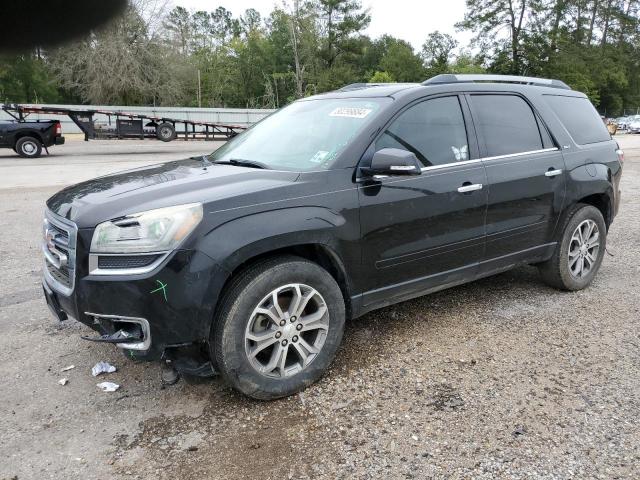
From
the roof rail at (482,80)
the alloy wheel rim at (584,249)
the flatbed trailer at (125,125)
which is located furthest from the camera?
the flatbed trailer at (125,125)

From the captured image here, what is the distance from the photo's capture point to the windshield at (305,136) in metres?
3.45

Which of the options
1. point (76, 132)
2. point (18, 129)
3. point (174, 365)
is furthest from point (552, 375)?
point (76, 132)

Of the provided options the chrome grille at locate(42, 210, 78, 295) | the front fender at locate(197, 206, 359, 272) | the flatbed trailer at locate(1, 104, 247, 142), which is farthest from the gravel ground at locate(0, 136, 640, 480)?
the flatbed trailer at locate(1, 104, 247, 142)

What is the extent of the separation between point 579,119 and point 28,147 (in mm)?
17219

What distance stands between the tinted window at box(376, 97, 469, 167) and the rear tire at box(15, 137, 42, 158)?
666 inches

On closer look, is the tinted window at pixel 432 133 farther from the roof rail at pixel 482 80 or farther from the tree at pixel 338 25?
the tree at pixel 338 25

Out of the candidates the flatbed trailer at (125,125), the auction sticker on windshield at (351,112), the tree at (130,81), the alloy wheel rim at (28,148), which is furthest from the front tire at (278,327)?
the tree at (130,81)

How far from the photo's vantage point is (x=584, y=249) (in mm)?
4797

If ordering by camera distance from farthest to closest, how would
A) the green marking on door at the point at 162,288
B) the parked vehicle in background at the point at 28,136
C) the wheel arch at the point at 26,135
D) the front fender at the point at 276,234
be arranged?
the wheel arch at the point at 26,135 → the parked vehicle in background at the point at 28,136 → the front fender at the point at 276,234 → the green marking on door at the point at 162,288

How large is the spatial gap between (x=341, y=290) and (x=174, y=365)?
109cm

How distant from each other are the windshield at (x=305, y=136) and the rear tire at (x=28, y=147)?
51.4 ft

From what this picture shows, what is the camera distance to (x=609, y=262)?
226 inches

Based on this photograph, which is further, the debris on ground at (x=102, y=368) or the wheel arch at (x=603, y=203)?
the wheel arch at (x=603, y=203)

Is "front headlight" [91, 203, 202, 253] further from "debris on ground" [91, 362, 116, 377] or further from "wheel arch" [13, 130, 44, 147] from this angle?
"wheel arch" [13, 130, 44, 147]
